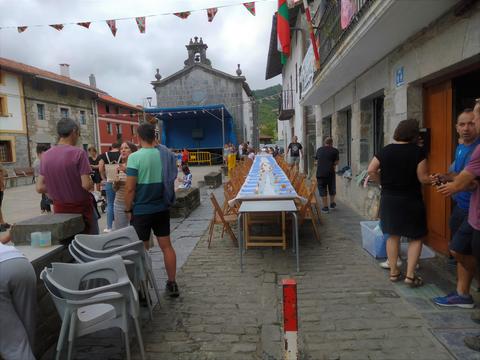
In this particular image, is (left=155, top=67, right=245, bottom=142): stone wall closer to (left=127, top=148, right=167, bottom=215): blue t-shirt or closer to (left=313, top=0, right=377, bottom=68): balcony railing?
(left=313, top=0, right=377, bottom=68): balcony railing

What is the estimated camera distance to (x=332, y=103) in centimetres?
962

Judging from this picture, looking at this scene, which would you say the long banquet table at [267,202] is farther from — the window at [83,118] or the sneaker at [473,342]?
the window at [83,118]

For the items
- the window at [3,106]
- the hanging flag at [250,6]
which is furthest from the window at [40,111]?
the hanging flag at [250,6]

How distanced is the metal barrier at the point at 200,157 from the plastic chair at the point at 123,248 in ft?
80.4

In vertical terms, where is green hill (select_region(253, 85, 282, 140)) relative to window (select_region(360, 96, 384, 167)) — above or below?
above

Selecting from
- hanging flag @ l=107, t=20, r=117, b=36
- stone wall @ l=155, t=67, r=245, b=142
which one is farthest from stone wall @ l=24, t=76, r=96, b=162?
hanging flag @ l=107, t=20, r=117, b=36

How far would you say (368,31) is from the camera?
436 cm

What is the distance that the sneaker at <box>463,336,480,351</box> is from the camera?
239 cm

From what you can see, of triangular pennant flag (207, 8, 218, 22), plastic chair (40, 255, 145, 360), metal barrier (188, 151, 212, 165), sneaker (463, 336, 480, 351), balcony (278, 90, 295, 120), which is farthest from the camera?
metal barrier (188, 151, 212, 165)

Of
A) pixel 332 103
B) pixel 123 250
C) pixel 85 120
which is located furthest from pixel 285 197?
pixel 85 120

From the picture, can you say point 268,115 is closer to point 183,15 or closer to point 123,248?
point 183,15

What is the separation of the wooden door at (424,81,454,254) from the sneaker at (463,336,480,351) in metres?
2.01

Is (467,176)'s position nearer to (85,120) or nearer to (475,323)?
(475,323)

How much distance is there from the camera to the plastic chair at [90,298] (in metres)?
2.14
